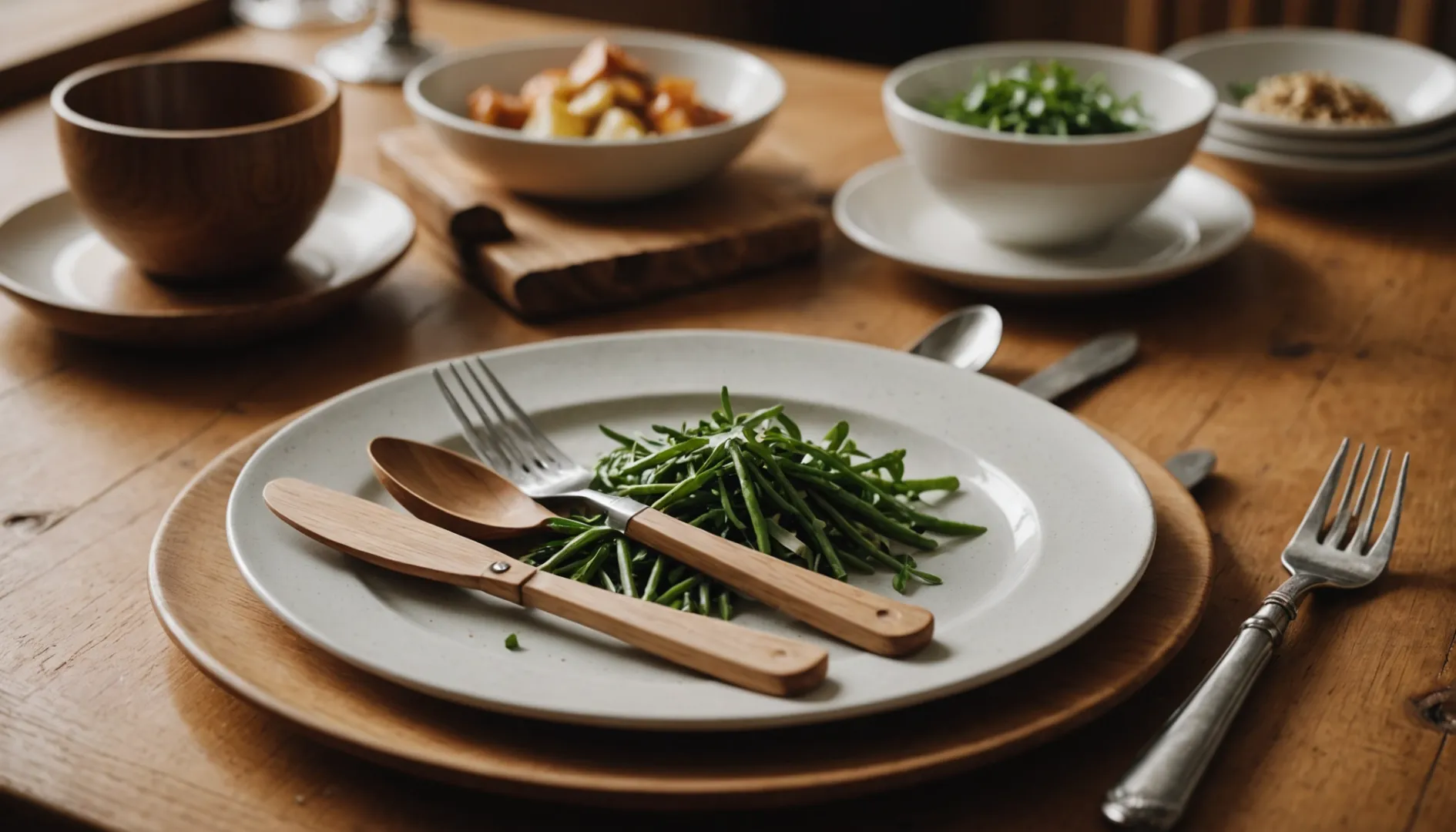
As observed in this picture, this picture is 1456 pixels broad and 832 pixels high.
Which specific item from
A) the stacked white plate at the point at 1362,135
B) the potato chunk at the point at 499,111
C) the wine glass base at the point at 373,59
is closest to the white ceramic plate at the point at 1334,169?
the stacked white plate at the point at 1362,135

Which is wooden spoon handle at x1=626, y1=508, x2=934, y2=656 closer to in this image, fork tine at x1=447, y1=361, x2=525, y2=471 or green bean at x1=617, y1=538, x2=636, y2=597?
green bean at x1=617, y1=538, x2=636, y2=597

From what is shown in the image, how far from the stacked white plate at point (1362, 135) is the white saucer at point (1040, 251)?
6 centimetres

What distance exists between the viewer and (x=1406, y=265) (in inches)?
56.6

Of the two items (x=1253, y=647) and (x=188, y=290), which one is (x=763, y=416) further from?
(x=188, y=290)

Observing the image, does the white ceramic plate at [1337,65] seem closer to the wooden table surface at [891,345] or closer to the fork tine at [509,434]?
the wooden table surface at [891,345]

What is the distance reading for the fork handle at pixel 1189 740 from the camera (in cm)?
65

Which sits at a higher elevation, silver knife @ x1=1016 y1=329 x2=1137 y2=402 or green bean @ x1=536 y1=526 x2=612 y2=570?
green bean @ x1=536 y1=526 x2=612 y2=570

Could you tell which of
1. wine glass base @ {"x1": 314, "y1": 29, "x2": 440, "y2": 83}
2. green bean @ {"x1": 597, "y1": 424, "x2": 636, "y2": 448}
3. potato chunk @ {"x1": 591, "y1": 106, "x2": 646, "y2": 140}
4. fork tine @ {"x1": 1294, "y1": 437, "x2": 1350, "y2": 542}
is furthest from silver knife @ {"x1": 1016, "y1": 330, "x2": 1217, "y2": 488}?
wine glass base @ {"x1": 314, "y1": 29, "x2": 440, "y2": 83}

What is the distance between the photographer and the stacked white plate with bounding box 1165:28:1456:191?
4.91 feet

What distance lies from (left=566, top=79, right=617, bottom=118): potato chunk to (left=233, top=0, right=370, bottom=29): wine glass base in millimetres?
921

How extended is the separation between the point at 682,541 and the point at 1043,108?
2.57 feet

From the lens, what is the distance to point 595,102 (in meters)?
1.48

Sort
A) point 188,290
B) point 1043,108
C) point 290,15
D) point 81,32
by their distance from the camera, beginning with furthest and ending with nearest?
point 290,15 → point 81,32 → point 1043,108 → point 188,290

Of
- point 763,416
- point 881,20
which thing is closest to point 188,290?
point 763,416
